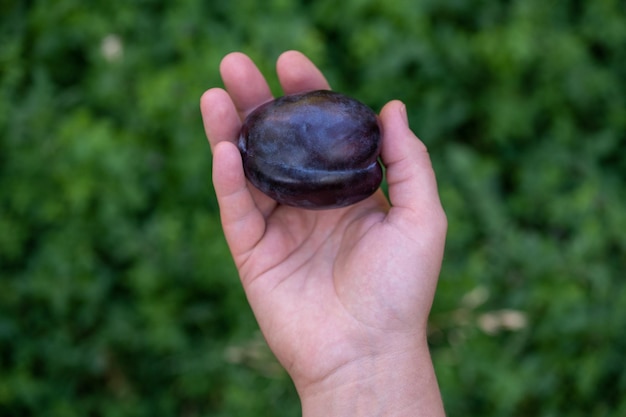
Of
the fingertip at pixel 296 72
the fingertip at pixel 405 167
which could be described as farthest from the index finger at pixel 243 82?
the fingertip at pixel 405 167

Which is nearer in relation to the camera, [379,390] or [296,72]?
[379,390]

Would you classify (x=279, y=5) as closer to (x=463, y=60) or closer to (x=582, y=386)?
(x=463, y=60)

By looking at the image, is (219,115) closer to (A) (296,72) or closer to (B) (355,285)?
(A) (296,72)

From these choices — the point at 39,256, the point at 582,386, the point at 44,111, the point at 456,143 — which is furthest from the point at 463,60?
the point at 39,256

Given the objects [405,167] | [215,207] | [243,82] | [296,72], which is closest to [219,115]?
[243,82]

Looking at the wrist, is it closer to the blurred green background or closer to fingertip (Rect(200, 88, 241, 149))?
the blurred green background
